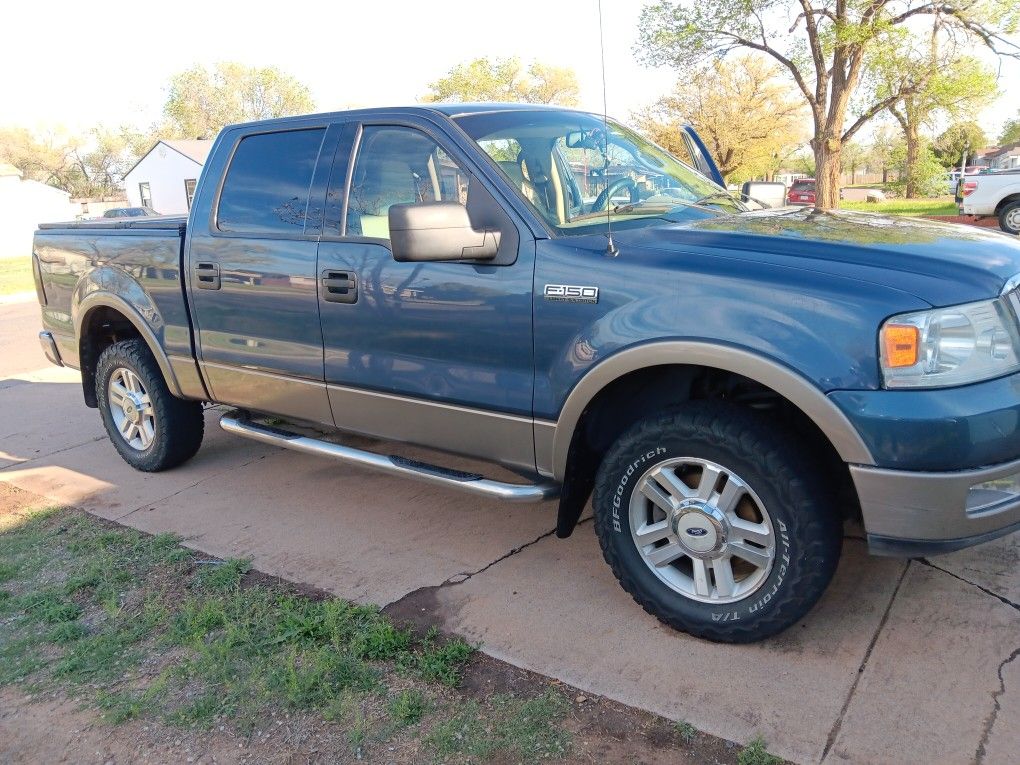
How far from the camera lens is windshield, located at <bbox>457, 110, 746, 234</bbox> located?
3.46m

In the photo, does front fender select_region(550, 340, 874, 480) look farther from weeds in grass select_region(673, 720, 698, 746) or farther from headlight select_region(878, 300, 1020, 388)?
weeds in grass select_region(673, 720, 698, 746)

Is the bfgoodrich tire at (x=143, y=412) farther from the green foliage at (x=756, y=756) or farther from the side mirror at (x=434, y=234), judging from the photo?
the green foliage at (x=756, y=756)

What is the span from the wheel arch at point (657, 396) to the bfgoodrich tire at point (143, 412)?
278cm

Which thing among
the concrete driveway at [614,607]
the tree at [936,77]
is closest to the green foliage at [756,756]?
the concrete driveway at [614,607]

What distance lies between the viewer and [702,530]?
2994mm

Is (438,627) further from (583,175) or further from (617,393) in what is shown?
(583,175)

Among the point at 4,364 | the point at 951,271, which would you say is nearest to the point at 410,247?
the point at 951,271

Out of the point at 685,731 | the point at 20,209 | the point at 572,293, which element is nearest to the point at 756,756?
the point at 685,731

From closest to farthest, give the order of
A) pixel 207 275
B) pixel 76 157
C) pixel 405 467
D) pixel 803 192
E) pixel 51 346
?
pixel 405 467, pixel 207 275, pixel 51 346, pixel 803 192, pixel 76 157

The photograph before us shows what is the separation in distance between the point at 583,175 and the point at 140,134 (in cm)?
8345

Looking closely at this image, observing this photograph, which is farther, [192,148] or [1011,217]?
[192,148]

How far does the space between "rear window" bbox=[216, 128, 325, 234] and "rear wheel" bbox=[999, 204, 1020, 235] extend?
55.4ft

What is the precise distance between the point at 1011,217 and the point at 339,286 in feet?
56.6

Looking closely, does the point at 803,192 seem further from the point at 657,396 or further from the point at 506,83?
the point at 657,396
